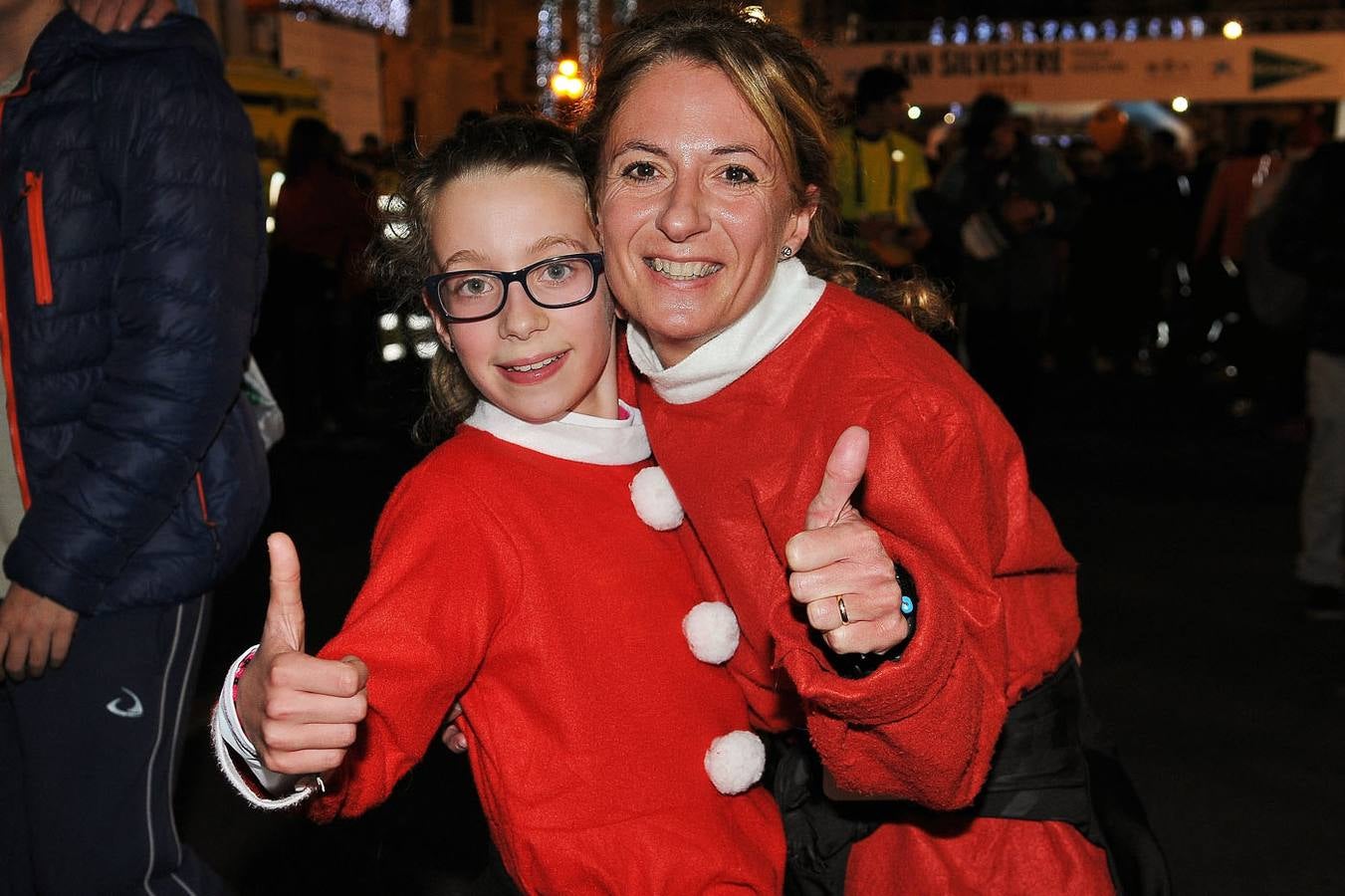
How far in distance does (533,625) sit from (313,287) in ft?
24.1

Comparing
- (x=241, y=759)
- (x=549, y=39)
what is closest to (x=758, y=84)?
(x=241, y=759)

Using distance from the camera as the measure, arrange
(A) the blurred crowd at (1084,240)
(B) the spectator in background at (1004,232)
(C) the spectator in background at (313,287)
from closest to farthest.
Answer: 1. (A) the blurred crowd at (1084,240)
2. (B) the spectator in background at (1004,232)
3. (C) the spectator in background at (313,287)

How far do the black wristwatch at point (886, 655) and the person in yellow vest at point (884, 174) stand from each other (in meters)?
5.43

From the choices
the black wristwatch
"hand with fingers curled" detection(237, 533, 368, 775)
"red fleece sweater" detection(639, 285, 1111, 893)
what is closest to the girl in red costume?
"hand with fingers curled" detection(237, 533, 368, 775)

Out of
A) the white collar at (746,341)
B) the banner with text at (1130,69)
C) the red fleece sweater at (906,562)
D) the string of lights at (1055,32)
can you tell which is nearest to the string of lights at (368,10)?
the banner with text at (1130,69)

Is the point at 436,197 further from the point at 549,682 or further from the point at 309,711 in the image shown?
the point at 309,711

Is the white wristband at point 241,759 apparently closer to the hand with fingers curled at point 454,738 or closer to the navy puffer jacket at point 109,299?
the hand with fingers curled at point 454,738

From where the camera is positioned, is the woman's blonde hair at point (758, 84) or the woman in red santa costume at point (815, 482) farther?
the woman's blonde hair at point (758, 84)

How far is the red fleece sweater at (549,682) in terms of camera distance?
170 centimetres

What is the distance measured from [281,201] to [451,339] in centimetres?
675

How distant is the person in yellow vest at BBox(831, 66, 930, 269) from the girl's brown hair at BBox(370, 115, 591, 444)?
4735 mm

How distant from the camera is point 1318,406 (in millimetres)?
5227

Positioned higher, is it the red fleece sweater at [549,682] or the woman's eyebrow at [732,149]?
the woman's eyebrow at [732,149]

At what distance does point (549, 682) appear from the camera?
180 cm
